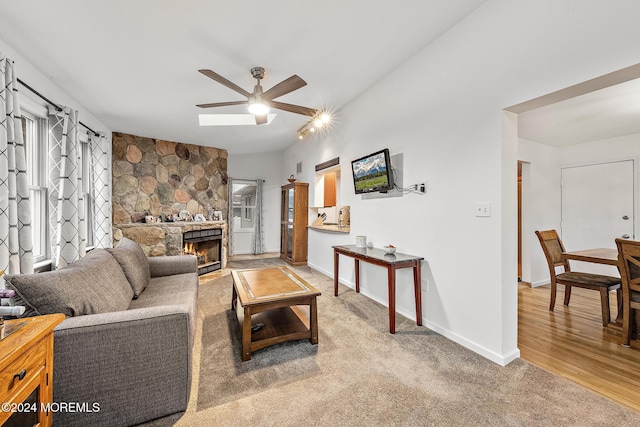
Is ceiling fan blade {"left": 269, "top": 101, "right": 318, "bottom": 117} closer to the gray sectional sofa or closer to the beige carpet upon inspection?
the gray sectional sofa

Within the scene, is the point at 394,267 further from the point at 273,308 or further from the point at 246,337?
the point at 246,337

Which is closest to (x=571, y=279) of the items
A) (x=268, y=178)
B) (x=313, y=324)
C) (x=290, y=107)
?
(x=313, y=324)

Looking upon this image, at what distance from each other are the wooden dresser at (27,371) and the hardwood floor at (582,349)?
117 inches

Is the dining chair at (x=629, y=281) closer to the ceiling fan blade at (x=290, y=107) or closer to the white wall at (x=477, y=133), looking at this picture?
the white wall at (x=477, y=133)

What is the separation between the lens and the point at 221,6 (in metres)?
1.85

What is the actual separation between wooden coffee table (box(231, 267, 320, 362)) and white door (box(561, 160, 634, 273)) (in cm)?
462

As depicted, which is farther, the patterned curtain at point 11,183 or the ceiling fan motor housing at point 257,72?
the ceiling fan motor housing at point 257,72

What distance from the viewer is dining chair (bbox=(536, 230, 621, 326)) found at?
256cm

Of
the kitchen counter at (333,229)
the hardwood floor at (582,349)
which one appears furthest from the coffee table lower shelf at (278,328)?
the hardwood floor at (582,349)

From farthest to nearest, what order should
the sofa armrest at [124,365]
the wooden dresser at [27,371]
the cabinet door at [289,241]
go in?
the cabinet door at [289,241] < the sofa armrest at [124,365] < the wooden dresser at [27,371]

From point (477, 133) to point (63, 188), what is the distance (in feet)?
13.2

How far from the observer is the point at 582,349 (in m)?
2.18

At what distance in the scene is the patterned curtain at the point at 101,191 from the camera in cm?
373

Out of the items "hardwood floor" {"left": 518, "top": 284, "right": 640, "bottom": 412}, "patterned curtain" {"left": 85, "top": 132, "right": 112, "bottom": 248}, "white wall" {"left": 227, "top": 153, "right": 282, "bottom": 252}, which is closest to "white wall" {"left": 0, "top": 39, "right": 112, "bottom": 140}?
"patterned curtain" {"left": 85, "top": 132, "right": 112, "bottom": 248}
